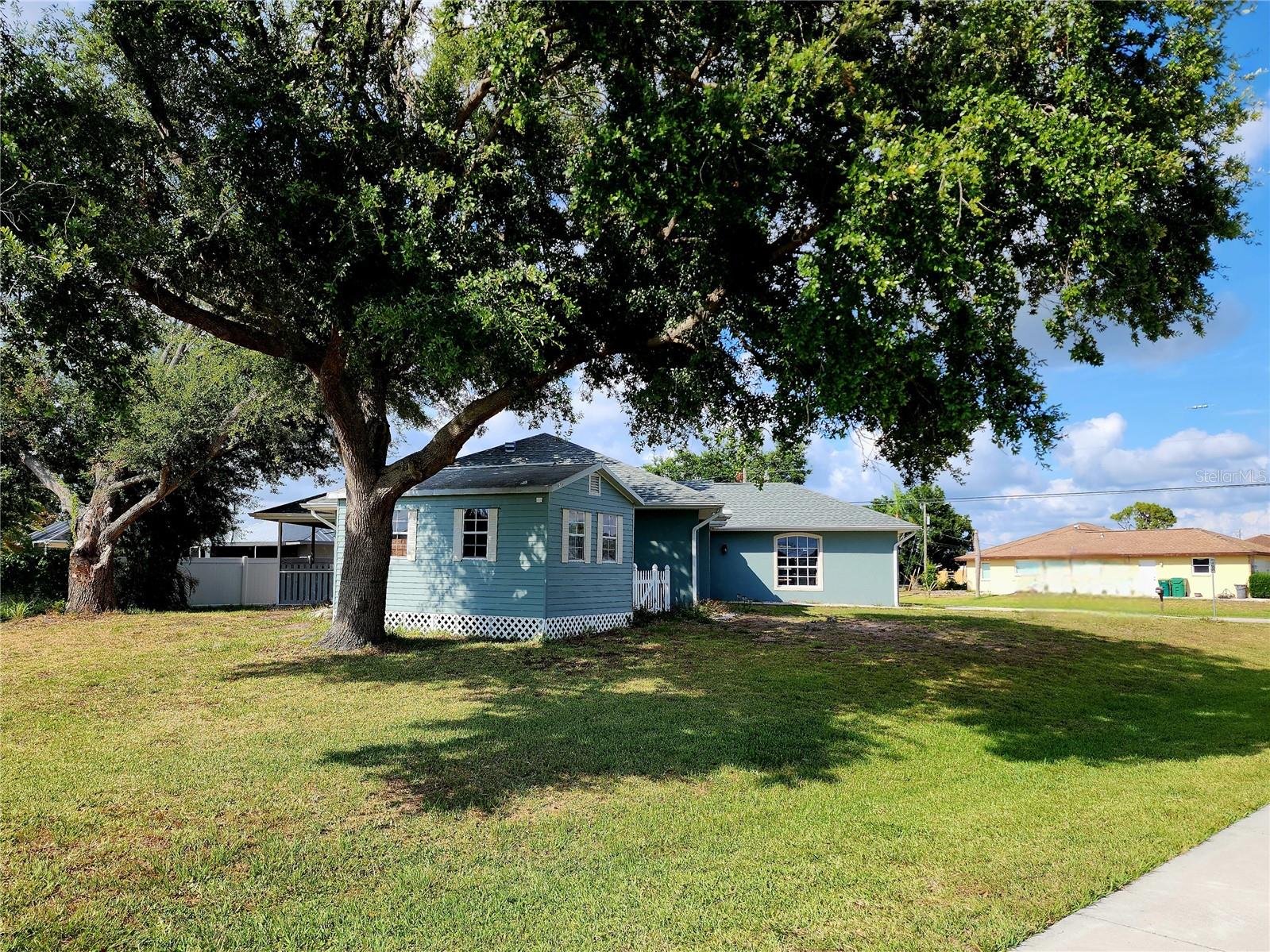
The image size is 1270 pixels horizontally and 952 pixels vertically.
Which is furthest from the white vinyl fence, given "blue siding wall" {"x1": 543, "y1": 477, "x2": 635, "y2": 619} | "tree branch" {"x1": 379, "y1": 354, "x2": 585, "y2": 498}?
"tree branch" {"x1": 379, "y1": 354, "x2": 585, "y2": 498}

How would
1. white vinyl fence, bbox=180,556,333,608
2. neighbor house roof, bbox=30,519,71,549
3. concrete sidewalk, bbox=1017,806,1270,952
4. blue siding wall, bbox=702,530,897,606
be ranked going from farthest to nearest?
blue siding wall, bbox=702,530,897,606, white vinyl fence, bbox=180,556,333,608, neighbor house roof, bbox=30,519,71,549, concrete sidewalk, bbox=1017,806,1270,952

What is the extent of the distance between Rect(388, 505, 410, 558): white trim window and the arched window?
45.4 ft

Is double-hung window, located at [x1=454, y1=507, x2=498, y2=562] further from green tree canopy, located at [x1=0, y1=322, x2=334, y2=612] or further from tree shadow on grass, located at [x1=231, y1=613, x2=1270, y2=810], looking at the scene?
green tree canopy, located at [x1=0, y1=322, x2=334, y2=612]

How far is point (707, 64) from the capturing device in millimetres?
9250

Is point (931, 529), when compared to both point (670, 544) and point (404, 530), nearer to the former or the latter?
point (670, 544)

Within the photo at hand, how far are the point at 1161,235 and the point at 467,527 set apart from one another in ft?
42.4

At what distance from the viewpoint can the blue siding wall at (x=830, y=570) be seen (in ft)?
85.0

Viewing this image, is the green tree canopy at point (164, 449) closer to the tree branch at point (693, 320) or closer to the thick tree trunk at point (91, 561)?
the thick tree trunk at point (91, 561)

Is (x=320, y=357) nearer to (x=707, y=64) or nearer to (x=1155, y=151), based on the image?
(x=707, y=64)

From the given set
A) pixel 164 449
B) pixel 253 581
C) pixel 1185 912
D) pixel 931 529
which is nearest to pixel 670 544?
pixel 164 449

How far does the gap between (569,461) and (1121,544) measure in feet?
88.5

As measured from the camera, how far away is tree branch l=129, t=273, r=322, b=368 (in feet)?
34.3

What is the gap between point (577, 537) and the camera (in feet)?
53.9

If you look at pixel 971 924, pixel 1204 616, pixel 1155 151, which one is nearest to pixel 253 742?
pixel 971 924
